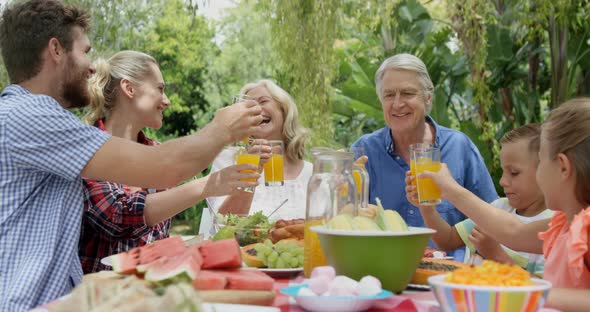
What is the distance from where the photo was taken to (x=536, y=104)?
27.5 ft

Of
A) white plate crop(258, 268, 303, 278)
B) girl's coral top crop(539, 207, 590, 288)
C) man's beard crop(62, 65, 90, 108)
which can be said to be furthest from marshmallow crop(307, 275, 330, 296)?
man's beard crop(62, 65, 90, 108)

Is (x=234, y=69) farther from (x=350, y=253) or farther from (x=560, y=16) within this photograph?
(x=350, y=253)

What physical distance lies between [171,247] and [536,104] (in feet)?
24.4

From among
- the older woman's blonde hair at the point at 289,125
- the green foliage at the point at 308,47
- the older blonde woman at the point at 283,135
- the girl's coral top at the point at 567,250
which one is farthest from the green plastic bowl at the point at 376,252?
the green foliage at the point at 308,47

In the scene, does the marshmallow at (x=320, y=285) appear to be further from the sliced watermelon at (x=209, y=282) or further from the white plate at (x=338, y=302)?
the sliced watermelon at (x=209, y=282)

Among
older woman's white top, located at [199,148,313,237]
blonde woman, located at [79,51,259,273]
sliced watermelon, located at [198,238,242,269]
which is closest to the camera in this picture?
sliced watermelon, located at [198,238,242,269]

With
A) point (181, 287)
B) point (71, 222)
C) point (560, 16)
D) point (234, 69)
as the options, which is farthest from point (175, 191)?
point (234, 69)

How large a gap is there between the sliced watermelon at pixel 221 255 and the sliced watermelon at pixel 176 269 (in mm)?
35

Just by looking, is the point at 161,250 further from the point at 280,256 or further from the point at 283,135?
the point at 283,135

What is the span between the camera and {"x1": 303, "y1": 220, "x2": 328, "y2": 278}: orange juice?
187cm

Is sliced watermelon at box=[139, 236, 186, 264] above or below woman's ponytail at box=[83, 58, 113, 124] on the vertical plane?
below

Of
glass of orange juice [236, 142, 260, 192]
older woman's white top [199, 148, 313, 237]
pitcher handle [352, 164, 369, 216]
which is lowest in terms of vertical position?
older woman's white top [199, 148, 313, 237]

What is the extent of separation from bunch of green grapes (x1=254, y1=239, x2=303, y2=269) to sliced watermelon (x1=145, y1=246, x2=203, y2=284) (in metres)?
0.42

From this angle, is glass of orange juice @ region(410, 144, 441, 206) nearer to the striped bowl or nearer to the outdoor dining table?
the outdoor dining table
